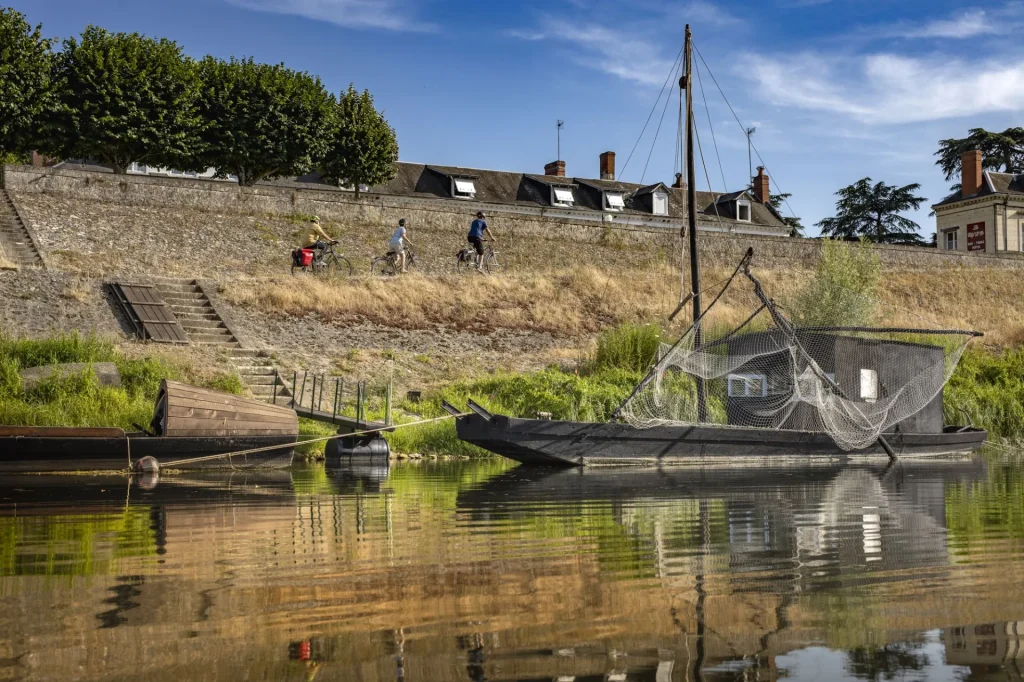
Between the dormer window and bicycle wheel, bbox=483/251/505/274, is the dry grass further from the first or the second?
the dormer window

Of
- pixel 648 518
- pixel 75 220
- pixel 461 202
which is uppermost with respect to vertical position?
pixel 461 202

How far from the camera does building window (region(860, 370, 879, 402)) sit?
19.9 meters

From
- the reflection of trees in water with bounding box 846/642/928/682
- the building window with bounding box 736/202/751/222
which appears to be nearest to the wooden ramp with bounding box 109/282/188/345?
the reflection of trees in water with bounding box 846/642/928/682

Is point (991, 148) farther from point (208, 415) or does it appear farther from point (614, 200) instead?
point (208, 415)

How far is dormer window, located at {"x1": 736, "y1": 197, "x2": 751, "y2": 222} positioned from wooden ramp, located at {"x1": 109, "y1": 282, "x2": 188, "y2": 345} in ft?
126

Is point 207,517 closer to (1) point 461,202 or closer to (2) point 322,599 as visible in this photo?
(2) point 322,599

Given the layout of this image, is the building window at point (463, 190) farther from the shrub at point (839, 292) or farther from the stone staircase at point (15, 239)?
the stone staircase at point (15, 239)

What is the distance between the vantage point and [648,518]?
936 centimetres

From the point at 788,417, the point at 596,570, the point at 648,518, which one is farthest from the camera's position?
the point at 788,417

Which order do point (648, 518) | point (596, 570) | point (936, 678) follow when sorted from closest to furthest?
point (936, 678) < point (596, 570) < point (648, 518)

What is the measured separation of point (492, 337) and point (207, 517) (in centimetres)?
1978

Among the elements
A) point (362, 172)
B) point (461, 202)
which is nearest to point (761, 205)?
point (461, 202)

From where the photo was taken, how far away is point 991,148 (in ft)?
196

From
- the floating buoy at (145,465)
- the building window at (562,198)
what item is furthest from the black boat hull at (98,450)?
the building window at (562,198)
